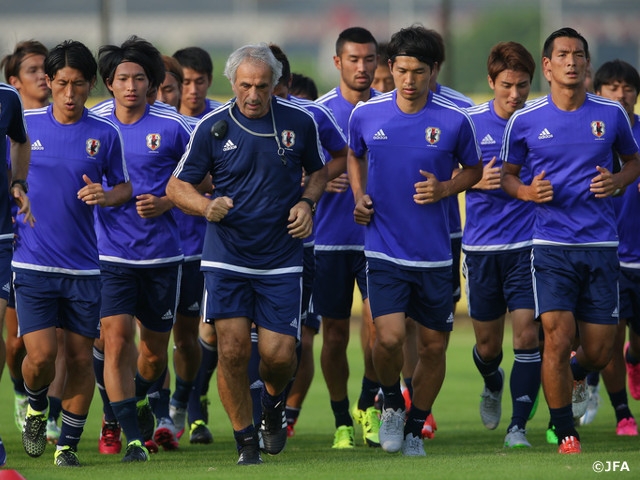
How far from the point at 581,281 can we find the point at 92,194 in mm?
3324

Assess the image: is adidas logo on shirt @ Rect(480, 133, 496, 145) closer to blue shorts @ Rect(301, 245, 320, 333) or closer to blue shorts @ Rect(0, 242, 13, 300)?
blue shorts @ Rect(301, 245, 320, 333)

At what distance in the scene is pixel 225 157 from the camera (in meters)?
8.55

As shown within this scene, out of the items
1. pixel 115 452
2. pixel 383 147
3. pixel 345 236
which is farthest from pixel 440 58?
pixel 115 452

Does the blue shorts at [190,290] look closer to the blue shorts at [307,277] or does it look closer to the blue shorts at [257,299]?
the blue shorts at [307,277]

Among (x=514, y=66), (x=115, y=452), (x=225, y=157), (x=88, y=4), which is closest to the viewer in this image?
(x=225, y=157)

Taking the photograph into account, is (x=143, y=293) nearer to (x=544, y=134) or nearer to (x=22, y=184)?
(x=22, y=184)

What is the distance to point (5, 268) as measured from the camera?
27.7 ft

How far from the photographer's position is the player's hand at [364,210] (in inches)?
361

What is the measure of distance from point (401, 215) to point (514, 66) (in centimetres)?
205

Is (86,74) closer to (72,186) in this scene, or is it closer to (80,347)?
(72,186)

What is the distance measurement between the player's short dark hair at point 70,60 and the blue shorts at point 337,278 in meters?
2.58

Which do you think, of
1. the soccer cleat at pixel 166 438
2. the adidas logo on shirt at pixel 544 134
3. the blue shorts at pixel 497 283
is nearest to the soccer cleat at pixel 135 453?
the soccer cleat at pixel 166 438

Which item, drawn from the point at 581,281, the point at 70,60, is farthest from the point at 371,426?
the point at 70,60

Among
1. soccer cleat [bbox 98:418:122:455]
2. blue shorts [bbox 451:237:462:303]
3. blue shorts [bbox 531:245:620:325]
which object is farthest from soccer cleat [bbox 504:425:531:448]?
soccer cleat [bbox 98:418:122:455]
